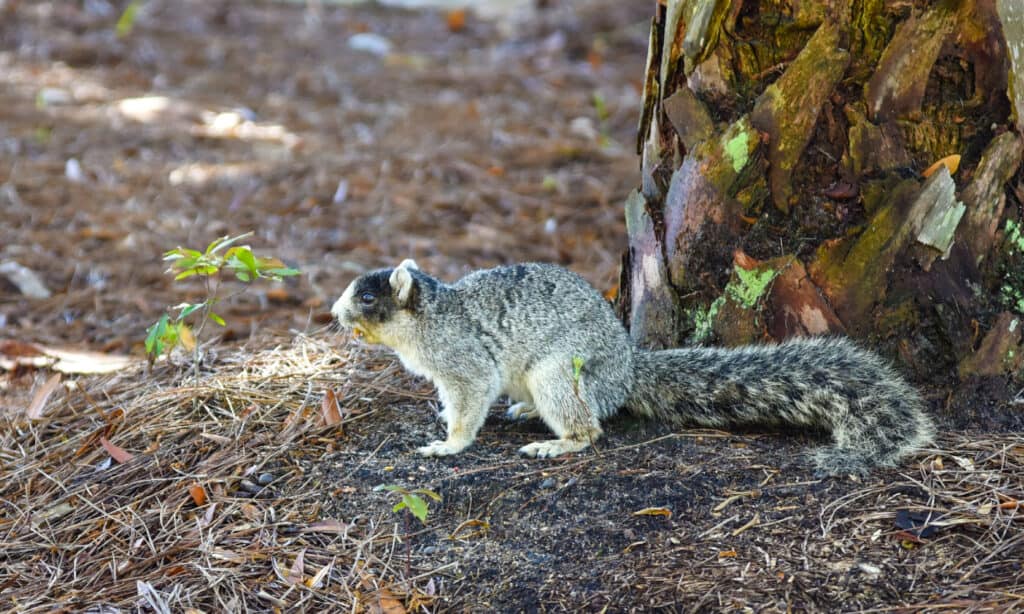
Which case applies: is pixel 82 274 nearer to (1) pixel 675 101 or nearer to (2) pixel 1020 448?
(1) pixel 675 101

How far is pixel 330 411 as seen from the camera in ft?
12.4

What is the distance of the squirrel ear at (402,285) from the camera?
3.87 metres

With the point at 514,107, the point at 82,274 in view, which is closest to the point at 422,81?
the point at 514,107

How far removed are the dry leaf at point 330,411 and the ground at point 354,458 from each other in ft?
0.11

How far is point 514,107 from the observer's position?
30.4 ft

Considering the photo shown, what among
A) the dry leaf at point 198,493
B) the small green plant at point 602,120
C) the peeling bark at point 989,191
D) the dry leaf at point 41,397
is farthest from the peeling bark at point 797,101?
the small green plant at point 602,120

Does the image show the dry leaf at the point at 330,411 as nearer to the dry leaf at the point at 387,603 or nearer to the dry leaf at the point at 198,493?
the dry leaf at the point at 198,493

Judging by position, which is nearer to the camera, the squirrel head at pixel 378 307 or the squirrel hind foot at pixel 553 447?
the squirrel hind foot at pixel 553 447

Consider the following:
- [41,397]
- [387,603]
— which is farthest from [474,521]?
[41,397]

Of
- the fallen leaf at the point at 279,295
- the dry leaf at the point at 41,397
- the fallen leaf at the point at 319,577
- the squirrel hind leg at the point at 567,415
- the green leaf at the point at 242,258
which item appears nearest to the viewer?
the fallen leaf at the point at 319,577

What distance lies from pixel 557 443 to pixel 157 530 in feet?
4.38

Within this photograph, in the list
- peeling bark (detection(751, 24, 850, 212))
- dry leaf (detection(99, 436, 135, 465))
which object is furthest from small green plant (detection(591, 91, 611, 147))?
dry leaf (detection(99, 436, 135, 465))

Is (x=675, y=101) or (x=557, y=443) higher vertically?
(x=675, y=101)

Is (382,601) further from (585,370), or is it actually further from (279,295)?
(279,295)
